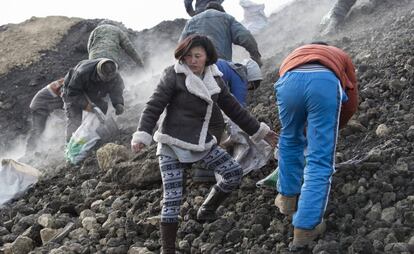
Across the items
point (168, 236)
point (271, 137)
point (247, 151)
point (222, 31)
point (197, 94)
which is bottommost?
point (168, 236)

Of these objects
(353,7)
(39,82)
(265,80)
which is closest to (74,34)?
(39,82)

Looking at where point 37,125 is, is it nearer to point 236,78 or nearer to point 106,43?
point 106,43

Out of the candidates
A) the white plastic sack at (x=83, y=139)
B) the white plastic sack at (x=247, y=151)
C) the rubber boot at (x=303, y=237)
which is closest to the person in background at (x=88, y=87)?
the white plastic sack at (x=83, y=139)

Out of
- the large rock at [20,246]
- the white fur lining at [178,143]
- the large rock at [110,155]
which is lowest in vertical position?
the large rock at [20,246]

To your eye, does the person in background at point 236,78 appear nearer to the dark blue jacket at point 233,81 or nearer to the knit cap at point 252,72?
the dark blue jacket at point 233,81

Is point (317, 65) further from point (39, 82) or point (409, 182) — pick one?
point (39, 82)

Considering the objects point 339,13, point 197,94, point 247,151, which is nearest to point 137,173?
point 247,151

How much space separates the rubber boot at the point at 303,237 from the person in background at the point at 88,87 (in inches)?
167

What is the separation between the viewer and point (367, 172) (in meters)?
4.18

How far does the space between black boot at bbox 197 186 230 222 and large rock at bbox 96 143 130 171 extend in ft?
7.02

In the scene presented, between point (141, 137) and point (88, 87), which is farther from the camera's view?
point (88, 87)

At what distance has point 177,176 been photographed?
12.8 ft

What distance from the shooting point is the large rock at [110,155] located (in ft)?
20.7

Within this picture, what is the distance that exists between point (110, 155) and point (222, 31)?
195 cm
